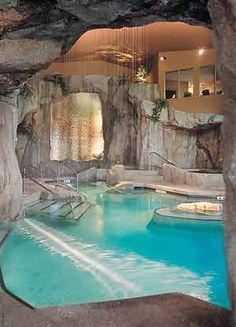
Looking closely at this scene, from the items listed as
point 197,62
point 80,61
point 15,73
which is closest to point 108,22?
point 15,73

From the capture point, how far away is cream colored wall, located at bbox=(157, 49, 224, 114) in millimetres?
20234

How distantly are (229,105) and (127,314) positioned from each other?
5.43 ft

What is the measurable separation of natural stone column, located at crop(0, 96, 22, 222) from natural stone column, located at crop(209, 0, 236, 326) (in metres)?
6.17

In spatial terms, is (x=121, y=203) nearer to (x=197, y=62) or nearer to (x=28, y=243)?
(x=28, y=243)

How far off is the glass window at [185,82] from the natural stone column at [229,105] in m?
19.9

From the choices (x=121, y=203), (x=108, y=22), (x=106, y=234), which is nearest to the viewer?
(x=108, y=22)

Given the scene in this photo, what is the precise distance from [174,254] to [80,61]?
1852 centimetres

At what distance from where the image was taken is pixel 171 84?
21.8 meters

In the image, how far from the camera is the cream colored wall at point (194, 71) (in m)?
20.2

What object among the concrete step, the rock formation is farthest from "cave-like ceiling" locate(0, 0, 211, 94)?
the concrete step

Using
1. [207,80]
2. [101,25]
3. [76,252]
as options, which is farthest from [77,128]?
[101,25]

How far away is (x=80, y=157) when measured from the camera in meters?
23.7

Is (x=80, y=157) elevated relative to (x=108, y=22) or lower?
lower

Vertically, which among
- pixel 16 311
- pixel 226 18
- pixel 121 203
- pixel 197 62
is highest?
pixel 197 62
